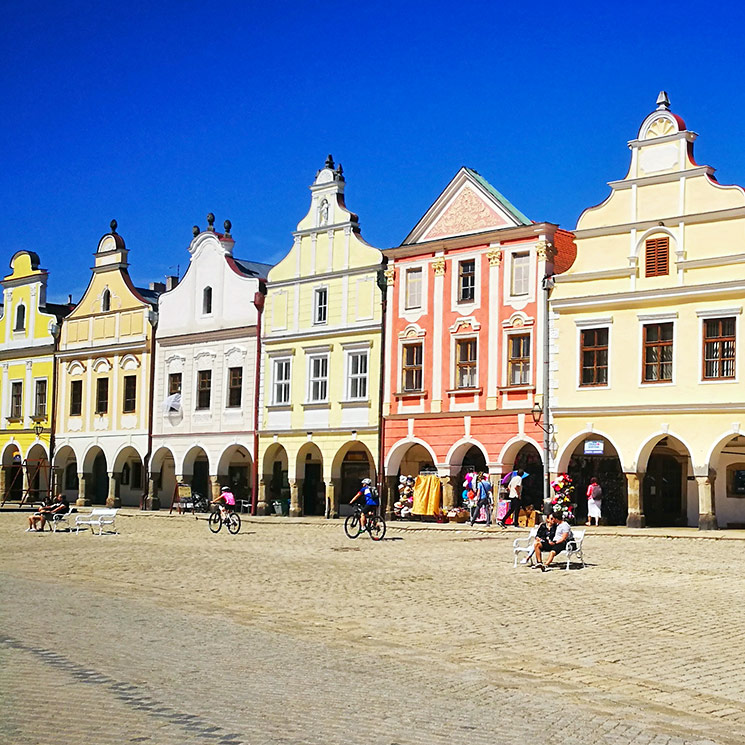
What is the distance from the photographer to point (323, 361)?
45969 mm

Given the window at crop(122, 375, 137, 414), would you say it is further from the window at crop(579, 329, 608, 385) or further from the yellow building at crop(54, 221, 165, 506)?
the window at crop(579, 329, 608, 385)

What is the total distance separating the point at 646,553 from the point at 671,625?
11579mm

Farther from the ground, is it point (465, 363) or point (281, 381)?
point (465, 363)

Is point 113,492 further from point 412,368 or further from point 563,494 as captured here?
point 563,494

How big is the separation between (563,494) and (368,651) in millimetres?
24364

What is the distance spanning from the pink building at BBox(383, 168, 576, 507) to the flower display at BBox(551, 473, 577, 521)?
6.22ft

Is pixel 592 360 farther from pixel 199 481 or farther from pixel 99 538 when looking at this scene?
pixel 199 481

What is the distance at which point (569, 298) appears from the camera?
3812cm

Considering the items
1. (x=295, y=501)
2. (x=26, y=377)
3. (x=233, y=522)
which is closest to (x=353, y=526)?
(x=233, y=522)

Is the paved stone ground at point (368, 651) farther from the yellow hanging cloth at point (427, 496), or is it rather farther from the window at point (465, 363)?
the window at point (465, 363)

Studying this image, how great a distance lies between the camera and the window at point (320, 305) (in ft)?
151

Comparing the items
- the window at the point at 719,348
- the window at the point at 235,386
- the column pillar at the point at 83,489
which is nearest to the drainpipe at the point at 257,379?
the window at the point at 235,386

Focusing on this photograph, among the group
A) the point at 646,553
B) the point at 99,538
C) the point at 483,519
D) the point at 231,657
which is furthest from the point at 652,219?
the point at 231,657

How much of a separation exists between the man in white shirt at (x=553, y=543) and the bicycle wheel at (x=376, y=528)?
9.24 metres
